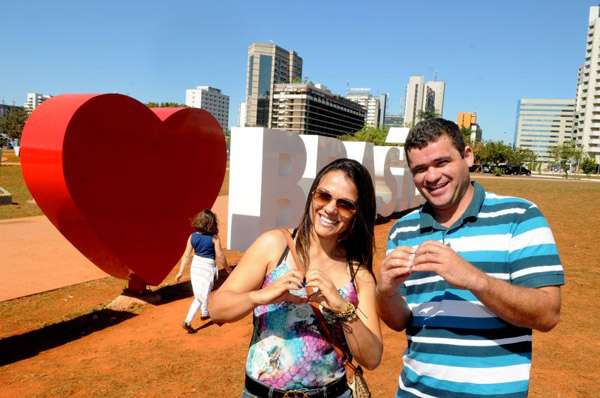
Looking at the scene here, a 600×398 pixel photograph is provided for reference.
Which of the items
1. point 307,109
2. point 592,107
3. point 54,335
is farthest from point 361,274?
point 592,107

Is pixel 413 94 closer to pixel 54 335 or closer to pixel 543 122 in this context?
pixel 543 122

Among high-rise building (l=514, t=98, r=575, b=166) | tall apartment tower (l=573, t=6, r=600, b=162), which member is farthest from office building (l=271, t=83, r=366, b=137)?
high-rise building (l=514, t=98, r=575, b=166)

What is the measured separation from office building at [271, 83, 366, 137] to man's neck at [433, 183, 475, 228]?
4162 inches

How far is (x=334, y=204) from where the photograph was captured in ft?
7.13

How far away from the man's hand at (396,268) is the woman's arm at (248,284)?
0.39 metres

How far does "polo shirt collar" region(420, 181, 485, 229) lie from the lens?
81.5 inches

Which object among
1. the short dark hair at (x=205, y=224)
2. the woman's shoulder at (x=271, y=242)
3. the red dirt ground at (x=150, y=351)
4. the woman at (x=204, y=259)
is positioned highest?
the woman's shoulder at (x=271, y=242)

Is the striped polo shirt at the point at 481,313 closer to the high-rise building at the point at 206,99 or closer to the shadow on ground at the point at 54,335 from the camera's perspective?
the shadow on ground at the point at 54,335

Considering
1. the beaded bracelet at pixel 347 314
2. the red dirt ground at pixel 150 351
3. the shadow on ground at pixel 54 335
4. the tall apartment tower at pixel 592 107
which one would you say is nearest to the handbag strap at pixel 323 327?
the beaded bracelet at pixel 347 314

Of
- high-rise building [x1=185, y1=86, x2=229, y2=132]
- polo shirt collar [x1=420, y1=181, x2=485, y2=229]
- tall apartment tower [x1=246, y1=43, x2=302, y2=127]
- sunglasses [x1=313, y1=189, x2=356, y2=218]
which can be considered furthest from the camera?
high-rise building [x1=185, y1=86, x2=229, y2=132]

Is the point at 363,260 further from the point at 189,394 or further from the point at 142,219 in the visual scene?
the point at 142,219

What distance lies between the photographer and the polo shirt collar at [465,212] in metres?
2.07

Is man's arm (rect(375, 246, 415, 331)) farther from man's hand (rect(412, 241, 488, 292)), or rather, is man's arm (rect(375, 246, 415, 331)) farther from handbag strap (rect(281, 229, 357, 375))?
handbag strap (rect(281, 229, 357, 375))

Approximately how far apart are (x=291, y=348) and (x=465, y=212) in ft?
3.37
